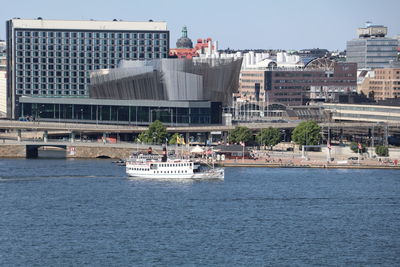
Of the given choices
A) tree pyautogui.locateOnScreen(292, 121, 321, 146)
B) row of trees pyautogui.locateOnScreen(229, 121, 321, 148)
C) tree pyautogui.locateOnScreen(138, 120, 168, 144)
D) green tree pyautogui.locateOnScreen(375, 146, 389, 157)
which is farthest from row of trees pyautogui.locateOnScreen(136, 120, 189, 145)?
green tree pyautogui.locateOnScreen(375, 146, 389, 157)

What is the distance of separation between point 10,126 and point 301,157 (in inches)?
1844

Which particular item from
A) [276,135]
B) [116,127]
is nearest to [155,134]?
[116,127]

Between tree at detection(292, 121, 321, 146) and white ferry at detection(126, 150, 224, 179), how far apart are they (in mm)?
38239

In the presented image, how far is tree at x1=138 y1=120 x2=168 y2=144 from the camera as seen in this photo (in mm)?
178250

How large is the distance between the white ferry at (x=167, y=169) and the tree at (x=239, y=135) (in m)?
36.7

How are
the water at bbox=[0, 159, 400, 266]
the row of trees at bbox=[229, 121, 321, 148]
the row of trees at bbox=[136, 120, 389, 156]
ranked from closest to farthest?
the water at bbox=[0, 159, 400, 266], the row of trees at bbox=[136, 120, 389, 156], the row of trees at bbox=[229, 121, 321, 148]

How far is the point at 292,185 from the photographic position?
135m

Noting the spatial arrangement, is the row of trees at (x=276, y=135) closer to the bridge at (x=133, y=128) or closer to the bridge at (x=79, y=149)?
the bridge at (x=133, y=128)

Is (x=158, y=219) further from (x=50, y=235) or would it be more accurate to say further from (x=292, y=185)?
(x=292, y=185)

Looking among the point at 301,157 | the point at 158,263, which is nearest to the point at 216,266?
the point at 158,263

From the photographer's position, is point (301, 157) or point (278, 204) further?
point (301, 157)

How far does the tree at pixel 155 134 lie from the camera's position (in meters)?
178

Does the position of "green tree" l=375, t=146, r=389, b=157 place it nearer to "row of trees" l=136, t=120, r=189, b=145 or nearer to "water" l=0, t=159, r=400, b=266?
"water" l=0, t=159, r=400, b=266

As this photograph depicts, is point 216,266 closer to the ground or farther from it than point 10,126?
closer to the ground
